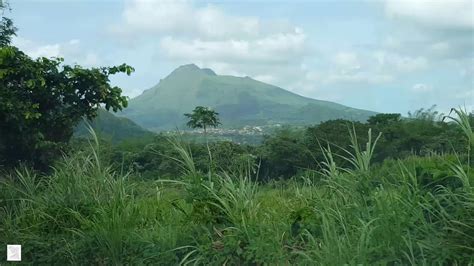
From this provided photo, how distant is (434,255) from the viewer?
5.45m

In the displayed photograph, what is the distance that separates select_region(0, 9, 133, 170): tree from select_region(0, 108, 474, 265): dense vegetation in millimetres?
3638

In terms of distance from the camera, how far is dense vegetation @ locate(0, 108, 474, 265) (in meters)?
5.67

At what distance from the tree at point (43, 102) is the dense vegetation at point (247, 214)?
3.64 m

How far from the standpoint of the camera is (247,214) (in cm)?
713

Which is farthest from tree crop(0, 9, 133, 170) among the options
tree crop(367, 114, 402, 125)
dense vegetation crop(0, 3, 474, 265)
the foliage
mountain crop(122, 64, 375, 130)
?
mountain crop(122, 64, 375, 130)

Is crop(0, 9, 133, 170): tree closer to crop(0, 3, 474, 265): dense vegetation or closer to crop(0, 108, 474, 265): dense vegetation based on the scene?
crop(0, 3, 474, 265): dense vegetation

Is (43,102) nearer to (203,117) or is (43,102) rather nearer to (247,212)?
(247,212)

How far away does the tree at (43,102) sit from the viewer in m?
Result: 13.0

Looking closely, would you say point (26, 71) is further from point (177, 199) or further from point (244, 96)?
point (244, 96)

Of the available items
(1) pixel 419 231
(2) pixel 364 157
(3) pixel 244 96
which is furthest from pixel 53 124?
Answer: (3) pixel 244 96

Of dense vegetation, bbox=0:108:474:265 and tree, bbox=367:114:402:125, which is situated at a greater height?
tree, bbox=367:114:402:125

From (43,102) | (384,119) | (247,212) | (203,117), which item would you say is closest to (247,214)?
(247,212)

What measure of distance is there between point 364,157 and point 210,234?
6.13 ft

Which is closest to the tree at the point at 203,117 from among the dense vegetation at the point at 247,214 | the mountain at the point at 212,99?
the dense vegetation at the point at 247,214
